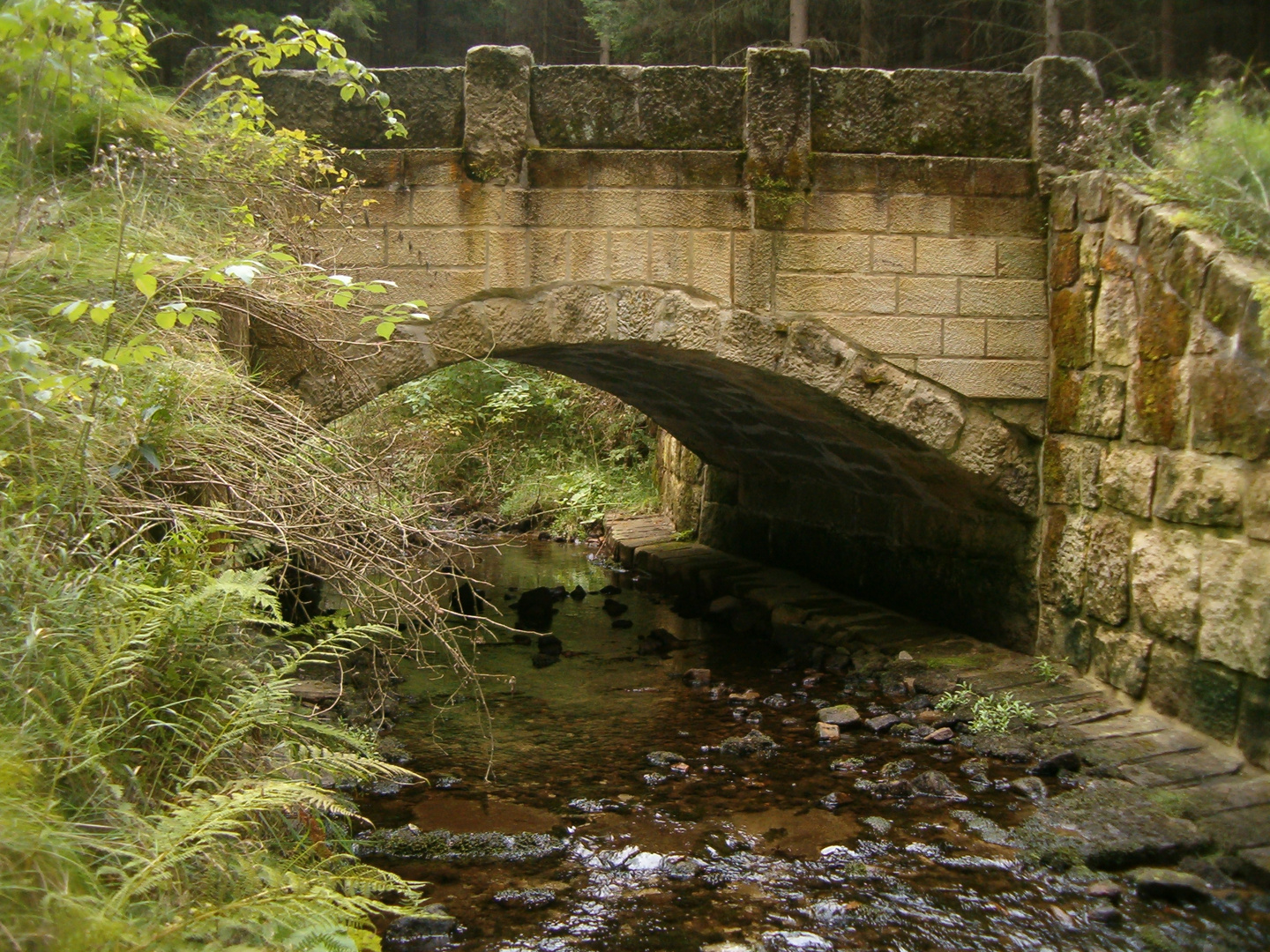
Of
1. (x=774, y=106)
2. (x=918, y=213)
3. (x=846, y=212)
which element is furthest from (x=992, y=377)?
(x=774, y=106)

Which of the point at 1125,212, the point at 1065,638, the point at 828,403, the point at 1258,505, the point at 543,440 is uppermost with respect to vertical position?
the point at 1125,212

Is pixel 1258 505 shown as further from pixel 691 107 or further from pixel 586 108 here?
pixel 586 108

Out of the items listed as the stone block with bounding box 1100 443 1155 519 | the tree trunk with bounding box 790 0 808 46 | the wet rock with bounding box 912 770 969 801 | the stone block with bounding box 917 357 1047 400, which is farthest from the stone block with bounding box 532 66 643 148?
the tree trunk with bounding box 790 0 808 46

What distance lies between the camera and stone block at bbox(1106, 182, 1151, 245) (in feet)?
14.8

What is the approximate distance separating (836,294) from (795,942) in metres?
3.26

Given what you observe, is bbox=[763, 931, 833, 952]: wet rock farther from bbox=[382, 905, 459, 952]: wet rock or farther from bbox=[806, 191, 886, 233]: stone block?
bbox=[806, 191, 886, 233]: stone block

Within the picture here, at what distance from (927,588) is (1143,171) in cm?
270

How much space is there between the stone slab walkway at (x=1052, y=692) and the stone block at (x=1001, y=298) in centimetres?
177

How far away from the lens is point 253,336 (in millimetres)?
4605

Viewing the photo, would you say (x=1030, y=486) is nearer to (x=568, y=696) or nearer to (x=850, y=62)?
(x=568, y=696)

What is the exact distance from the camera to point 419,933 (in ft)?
9.38

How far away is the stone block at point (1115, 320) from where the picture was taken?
4586 millimetres

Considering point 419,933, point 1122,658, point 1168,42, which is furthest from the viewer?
point 1168,42

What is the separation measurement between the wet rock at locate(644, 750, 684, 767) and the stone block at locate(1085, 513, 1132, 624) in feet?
6.65
